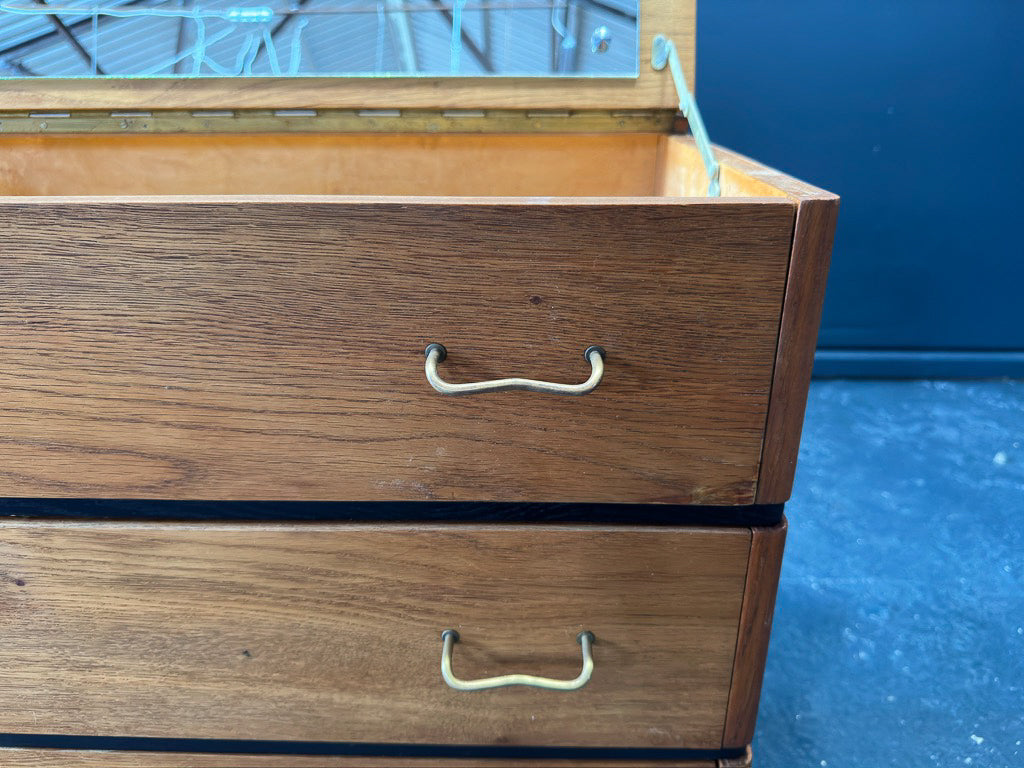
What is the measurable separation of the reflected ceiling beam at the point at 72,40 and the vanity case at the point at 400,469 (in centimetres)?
33

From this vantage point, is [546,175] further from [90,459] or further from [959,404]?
[959,404]

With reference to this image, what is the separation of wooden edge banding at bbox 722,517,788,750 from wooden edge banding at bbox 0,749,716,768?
57 millimetres

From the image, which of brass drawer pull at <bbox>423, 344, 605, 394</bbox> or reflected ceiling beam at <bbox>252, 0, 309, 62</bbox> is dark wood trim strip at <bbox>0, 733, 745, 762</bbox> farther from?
reflected ceiling beam at <bbox>252, 0, 309, 62</bbox>

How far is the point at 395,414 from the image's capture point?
0.39 m

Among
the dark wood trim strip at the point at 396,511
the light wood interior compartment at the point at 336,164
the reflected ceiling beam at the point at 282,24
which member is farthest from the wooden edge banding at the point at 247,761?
A: the reflected ceiling beam at the point at 282,24

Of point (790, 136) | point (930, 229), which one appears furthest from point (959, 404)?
point (790, 136)

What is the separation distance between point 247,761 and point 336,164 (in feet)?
1.55

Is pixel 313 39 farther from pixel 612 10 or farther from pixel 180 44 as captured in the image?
pixel 612 10

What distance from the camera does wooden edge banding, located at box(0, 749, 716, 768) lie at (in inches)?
19.6

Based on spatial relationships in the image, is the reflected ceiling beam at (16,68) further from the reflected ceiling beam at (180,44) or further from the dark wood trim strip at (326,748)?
the dark wood trim strip at (326,748)

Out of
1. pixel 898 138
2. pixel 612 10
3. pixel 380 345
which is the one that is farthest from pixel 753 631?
pixel 898 138

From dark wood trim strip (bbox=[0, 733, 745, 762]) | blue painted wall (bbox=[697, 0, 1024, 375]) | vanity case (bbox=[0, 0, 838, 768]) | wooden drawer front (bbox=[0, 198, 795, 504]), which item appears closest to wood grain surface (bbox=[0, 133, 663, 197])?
vanity case (bbox=[0, 0, 838, 768])

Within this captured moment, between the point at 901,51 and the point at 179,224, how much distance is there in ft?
4.24

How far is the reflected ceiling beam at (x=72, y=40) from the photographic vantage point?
608 mm
